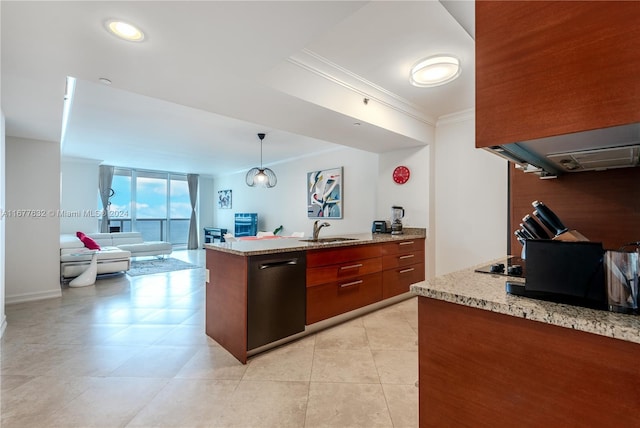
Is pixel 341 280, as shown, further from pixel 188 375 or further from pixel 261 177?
pixel 261 177

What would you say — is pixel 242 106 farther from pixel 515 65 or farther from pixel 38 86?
pixel 515 65

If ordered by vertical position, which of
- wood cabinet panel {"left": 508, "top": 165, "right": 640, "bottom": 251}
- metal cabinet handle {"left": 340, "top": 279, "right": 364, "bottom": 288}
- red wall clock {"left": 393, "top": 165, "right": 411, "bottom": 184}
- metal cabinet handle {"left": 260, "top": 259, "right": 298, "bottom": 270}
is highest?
red wall clock {"left": 393, "top": 165, "right": 411, "bottom": 184}

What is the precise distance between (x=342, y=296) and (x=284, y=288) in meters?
0.77

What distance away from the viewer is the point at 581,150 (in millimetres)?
1062

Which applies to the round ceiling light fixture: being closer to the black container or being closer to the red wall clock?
the red wall clock

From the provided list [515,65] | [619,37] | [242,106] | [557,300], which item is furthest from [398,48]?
[557,300]

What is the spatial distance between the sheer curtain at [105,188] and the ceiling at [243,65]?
426 cm

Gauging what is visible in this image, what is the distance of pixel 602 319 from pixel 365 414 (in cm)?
134

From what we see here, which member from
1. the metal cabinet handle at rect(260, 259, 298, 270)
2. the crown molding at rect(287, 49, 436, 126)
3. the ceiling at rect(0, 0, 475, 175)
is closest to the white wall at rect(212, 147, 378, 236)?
the ceiling at rect(0, 0, 475, 175)

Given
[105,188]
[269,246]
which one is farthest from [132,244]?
[269,246]

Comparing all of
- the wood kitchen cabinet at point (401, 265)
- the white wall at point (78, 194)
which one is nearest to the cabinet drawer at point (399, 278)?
the wood kitchen cabinet at point (401, 265)

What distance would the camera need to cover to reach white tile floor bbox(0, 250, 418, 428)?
1602mm

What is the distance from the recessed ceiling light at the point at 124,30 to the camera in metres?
1.56

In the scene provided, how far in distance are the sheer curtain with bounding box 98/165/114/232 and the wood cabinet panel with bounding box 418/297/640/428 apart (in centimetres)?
946
